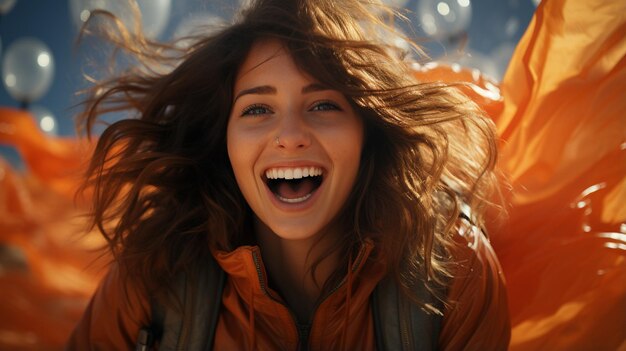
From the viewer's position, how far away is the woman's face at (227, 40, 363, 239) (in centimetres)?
188

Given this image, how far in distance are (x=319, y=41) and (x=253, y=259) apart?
706mm

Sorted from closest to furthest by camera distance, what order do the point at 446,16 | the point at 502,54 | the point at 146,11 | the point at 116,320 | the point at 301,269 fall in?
the point at 116,320 → the point at 301,269 → the point at 146,11 → the point at 446,16 → the point at 502,54

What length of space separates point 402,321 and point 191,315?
26.3 inches

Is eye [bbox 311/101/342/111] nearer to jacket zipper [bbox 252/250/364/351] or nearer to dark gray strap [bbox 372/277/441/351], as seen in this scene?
jacket zipper [bbox 252/250/364/351]

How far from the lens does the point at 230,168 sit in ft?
7.47

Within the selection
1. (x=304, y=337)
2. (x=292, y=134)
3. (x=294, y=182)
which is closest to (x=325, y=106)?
(x=292, y=134)

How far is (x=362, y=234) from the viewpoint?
81.3 inches

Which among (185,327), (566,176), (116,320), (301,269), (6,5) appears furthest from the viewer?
(6,5)

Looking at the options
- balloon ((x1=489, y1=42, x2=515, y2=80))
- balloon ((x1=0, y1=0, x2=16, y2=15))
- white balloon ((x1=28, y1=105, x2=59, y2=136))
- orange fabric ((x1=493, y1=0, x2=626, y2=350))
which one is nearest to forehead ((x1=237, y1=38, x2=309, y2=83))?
orange fabric ((x1=493, y1=0, x2=626, y2=350))

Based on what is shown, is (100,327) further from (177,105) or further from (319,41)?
(319,41)

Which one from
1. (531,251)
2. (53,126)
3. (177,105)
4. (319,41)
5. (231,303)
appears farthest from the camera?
(53,126)

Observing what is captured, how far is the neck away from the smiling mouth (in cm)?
22

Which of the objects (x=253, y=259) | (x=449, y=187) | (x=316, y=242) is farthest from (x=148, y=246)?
(x=449, y=187)

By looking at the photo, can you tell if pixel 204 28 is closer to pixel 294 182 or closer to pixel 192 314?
pixel 294 182
